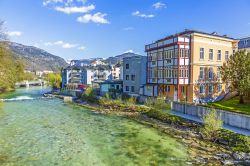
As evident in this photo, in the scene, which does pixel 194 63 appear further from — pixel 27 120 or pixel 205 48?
pixel 27 120

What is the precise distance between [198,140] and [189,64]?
16243 millimetres

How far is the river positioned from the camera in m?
17.7

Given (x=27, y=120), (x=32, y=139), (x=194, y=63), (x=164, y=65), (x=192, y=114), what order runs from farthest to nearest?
(x=164, y=65) → (x=194, y=63) → (x=27, y=120) → (x=192, y=114) → (x=32, y=139)

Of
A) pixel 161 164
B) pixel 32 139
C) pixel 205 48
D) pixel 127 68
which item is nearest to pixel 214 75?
pixel 205 48

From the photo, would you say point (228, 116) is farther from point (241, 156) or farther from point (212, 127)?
point (241, 156)

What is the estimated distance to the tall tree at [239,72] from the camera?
1154 inches

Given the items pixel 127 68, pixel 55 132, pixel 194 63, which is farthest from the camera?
pixel 127 68

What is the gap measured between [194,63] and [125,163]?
76.3 feet

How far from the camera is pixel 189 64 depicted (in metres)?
35.7

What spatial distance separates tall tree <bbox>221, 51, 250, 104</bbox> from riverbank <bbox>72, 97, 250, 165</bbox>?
902cm

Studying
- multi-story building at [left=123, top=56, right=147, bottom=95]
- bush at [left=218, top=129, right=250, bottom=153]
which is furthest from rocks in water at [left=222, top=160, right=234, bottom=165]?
multi-story building at [left=123, top=56, right=147, bottom=95]

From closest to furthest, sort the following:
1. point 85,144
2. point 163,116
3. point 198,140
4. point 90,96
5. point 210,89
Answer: point 85,144 < point 198,140 < point 163,116 < point 210,89 < point 90,96

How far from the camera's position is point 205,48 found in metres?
37.0

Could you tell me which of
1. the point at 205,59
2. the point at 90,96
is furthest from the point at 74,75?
the point at 205,59
